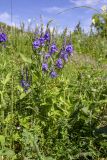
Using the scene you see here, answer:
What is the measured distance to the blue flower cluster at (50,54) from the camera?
3974mm

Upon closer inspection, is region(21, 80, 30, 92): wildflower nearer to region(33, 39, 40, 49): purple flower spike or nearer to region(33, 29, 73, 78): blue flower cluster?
region(33, 29, 73, 78): blue flower cluster

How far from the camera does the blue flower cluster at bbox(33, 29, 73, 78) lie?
397 cm

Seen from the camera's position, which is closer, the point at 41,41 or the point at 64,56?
the point at 41,41

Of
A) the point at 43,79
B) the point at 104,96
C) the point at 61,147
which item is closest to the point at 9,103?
the point at 43,79

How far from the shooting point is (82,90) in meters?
4.18

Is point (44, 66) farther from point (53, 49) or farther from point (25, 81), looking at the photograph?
point (53, 49)

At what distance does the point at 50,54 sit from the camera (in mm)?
4168

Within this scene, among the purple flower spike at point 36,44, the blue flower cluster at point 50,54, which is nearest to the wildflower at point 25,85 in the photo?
the blue flower cluster at point 50,54

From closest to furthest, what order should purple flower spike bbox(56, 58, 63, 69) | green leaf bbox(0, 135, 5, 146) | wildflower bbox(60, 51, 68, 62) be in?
green leaf bbox(0, 135, 5, 146) < purple flower spike bbox(56, 58, 63, 69) < wildflower bbox(60, 51, 68, 62)

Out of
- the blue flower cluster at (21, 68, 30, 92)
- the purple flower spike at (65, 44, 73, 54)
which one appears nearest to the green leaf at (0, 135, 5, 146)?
the blue flower cluster at (21, 68, 30, 92)

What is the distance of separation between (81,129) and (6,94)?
0.74 metres

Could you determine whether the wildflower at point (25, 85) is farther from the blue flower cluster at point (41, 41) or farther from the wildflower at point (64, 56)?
the wildflower at point (64, 56)

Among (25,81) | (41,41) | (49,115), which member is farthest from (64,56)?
(49,115)

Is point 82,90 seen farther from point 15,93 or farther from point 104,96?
point 15,93
